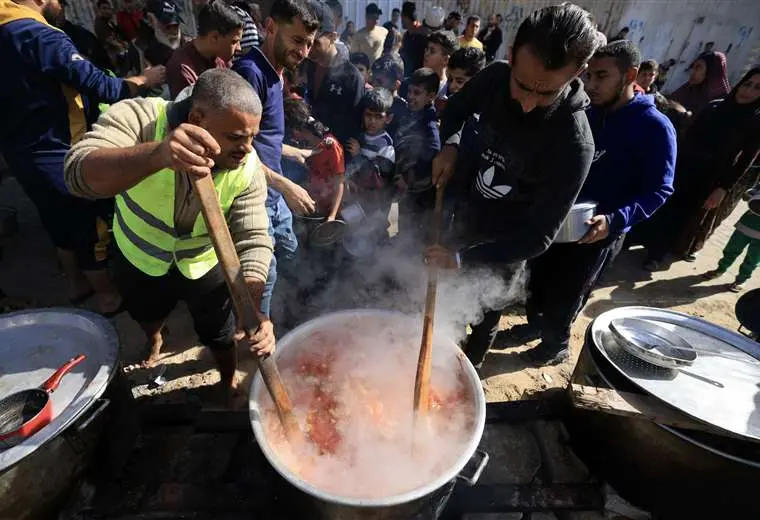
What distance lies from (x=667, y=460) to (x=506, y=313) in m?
2.23

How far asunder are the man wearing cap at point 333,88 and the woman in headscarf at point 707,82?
15.9ft

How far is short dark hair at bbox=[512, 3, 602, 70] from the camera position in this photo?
Answer: 5.16 feet

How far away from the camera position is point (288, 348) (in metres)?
2.15

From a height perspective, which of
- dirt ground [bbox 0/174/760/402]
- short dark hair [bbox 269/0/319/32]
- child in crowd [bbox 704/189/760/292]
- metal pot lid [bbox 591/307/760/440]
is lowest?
dirt ground [bbox 0/174/760/402]

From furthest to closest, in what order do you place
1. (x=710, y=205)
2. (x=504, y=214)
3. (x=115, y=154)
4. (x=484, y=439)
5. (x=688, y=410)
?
1. (x=710, y=205)
2. (x=484, y=439)
3. (x=504, y=214)
4. (x=688, y=410)
5. (x=115, y=154)

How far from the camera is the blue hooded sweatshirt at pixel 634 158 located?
8.21ft

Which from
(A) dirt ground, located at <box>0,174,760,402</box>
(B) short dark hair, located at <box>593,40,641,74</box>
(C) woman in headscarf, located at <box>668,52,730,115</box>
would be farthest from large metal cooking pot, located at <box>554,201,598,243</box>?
(C) woman in headscarf, located at <box>668,52,730,115</box>

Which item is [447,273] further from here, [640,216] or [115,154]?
[115,154]

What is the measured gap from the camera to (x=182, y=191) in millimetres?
1906

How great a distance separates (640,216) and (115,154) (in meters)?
2.84

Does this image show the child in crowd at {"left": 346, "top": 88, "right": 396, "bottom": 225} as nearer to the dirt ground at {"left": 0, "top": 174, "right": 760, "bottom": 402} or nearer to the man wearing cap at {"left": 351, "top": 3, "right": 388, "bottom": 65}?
the dirt ground at {"left": 0, "top": 174, "right": 760, "bottom": 402}

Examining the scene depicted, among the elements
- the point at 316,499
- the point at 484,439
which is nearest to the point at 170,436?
the point at 316,499

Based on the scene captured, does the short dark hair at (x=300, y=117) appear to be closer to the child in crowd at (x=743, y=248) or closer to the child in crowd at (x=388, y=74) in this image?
the child in crowd at (x=388, y=74)

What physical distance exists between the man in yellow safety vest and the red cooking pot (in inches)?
27.9
